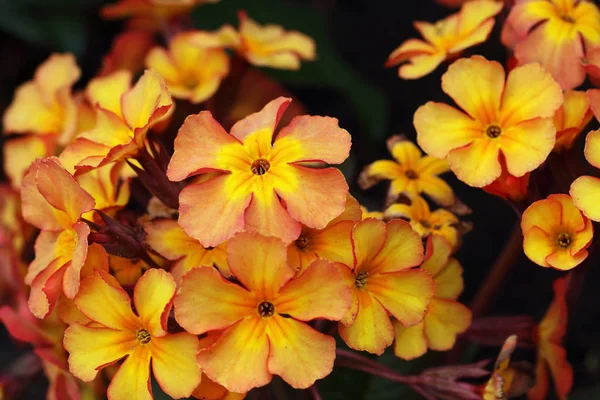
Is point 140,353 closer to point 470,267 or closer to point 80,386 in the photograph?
point 80,386

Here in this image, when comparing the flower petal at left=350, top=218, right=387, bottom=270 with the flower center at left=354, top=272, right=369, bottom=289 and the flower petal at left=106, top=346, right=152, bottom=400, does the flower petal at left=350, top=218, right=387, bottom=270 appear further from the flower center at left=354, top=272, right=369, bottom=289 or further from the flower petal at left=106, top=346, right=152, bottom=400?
the flower petal at left=106, top=346, right=152, bottom=400

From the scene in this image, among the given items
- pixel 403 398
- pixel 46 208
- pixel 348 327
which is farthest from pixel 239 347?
pixel 403 398

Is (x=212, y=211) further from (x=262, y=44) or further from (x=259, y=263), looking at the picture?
(x=262, y=44)

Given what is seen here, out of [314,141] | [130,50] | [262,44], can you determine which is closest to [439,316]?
[314,141]

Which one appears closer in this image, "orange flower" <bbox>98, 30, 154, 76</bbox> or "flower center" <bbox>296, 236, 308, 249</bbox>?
"flower center" <bbox>296, 236, 308, 249</bbox>

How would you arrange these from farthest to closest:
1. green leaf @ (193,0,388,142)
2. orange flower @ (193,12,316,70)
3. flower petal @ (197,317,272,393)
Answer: green leaf @ (193,0,388,142), orange flower @ (193,12,316,70), flower petal @ (197,317,272,393)

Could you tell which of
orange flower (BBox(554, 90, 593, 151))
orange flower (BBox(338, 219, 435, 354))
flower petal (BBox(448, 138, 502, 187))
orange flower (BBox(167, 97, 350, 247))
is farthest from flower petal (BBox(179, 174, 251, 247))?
orange flower (BBox(554, 90, 593, 151))

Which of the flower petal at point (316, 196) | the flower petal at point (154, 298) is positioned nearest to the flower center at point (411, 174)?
the flower petal at point (316, 196)
